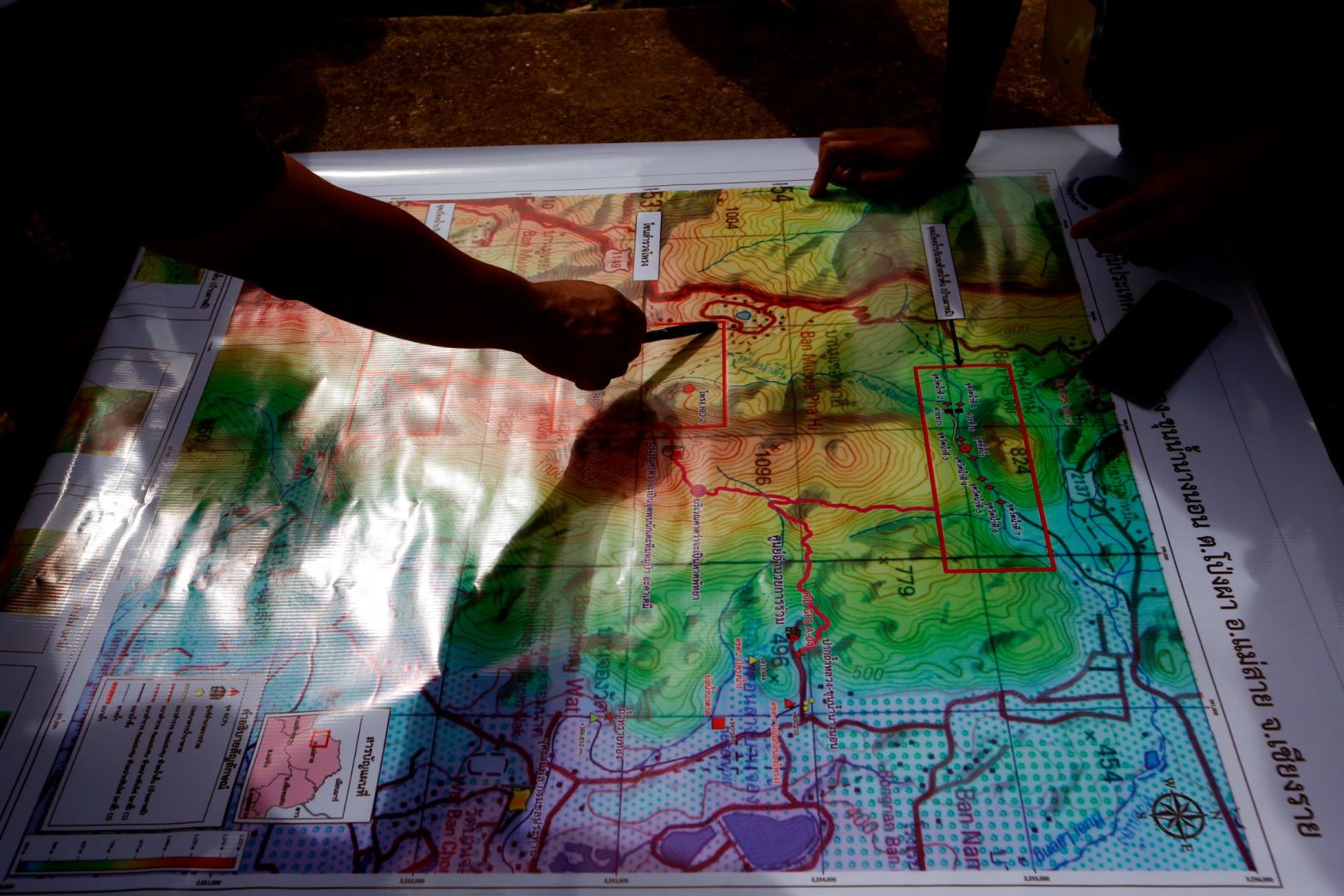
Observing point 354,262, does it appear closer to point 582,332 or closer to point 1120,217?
point 582,332

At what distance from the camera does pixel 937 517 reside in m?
0.88

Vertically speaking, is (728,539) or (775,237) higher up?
(775,237)

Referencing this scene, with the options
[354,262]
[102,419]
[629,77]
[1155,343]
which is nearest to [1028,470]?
[1155,343]

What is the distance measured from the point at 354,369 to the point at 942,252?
2.47 ft

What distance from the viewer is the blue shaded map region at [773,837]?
741 mm

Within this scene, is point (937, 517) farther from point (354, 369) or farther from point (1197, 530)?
point (354, 369)

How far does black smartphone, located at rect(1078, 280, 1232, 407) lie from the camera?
930mm

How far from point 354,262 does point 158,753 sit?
53cm

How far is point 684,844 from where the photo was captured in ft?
2.47

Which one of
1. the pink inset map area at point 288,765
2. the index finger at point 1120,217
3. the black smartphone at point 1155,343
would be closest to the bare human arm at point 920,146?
the index finger at point 1120,217

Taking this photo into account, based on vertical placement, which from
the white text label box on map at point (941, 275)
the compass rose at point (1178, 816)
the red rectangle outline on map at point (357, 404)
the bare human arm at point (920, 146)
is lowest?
the compass rose at point (1178, 816)

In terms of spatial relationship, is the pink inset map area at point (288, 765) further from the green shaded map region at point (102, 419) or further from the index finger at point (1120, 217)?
the index finger at point (1120, 217)

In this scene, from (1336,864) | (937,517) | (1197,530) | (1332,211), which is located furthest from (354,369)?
Answer: (1332,211)

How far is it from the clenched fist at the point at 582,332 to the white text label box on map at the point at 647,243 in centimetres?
14
